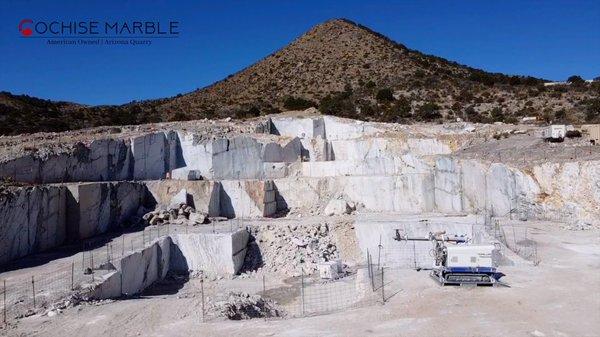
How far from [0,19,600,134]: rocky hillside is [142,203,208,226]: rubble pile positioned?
14.8 m

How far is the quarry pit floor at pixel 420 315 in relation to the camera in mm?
8883

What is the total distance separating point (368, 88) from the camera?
45844 millimetres

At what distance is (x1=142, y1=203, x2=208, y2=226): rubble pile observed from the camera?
21562 mm

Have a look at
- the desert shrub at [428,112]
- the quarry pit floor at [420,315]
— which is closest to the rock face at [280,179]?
the quarry pit floor at [420,315]

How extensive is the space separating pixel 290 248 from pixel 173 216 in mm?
5540

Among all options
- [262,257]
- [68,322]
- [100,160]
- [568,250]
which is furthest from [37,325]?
[100,160]

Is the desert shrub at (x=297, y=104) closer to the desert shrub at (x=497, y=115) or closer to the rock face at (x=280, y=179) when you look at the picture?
the rock face at (x=280, y=179)

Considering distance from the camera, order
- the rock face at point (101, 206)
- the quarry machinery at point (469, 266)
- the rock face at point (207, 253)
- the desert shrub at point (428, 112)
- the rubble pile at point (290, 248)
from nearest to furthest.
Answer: the quarry machinery at point (469, 266) < the rock face at point (207, 253) < the rubble pile at point (290, 248) < the rock face at point (101, 206) < the desert shrub at point (428, 112)

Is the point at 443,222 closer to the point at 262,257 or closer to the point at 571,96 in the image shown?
the point at 262,257

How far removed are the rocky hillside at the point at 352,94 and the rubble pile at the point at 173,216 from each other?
1481 centimetres

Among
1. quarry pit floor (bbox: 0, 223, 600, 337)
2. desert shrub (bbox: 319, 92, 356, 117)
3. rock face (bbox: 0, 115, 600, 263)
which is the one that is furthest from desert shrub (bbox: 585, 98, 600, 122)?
quarry pit floor (bbox: 0, 223, 600, 337)

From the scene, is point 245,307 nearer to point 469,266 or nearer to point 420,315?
point 420,315

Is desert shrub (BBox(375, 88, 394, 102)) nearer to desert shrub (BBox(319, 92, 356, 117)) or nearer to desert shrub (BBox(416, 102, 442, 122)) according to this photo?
desert shrub (BBox(319, 92, 356, 117))

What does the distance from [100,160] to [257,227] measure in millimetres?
8386
